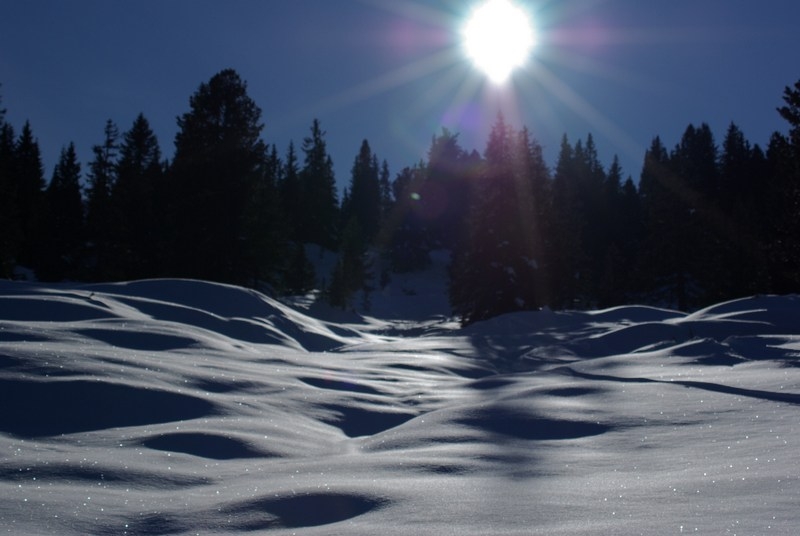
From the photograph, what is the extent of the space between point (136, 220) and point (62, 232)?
12284 mm

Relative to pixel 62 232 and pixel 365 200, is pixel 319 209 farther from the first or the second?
pixel 62 232

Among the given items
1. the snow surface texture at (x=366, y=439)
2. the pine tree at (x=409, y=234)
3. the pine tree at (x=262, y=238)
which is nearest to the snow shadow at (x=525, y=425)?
the snow surface texture at (x=366, y=439)

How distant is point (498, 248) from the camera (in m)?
27.8

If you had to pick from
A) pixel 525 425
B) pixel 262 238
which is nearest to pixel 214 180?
pixel 262 238

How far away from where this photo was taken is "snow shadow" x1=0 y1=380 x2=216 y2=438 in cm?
468

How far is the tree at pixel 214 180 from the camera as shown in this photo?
26953 mm

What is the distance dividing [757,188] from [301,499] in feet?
188

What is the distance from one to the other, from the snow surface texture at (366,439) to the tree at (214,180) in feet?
54.9

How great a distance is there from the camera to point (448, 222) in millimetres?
61875

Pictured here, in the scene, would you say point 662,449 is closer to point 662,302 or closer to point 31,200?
point 662,302

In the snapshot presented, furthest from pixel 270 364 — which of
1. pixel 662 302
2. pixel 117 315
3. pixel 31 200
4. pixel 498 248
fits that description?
pixel 31 200

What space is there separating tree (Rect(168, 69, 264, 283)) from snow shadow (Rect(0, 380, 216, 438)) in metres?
22.0

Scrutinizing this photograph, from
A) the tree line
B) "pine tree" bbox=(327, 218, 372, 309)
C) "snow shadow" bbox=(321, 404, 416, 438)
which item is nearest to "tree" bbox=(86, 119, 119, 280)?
the tree line

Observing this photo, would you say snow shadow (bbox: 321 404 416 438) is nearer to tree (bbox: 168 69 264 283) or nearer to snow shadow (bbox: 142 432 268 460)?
snow shadow (bbox: 142 432 268 460)
